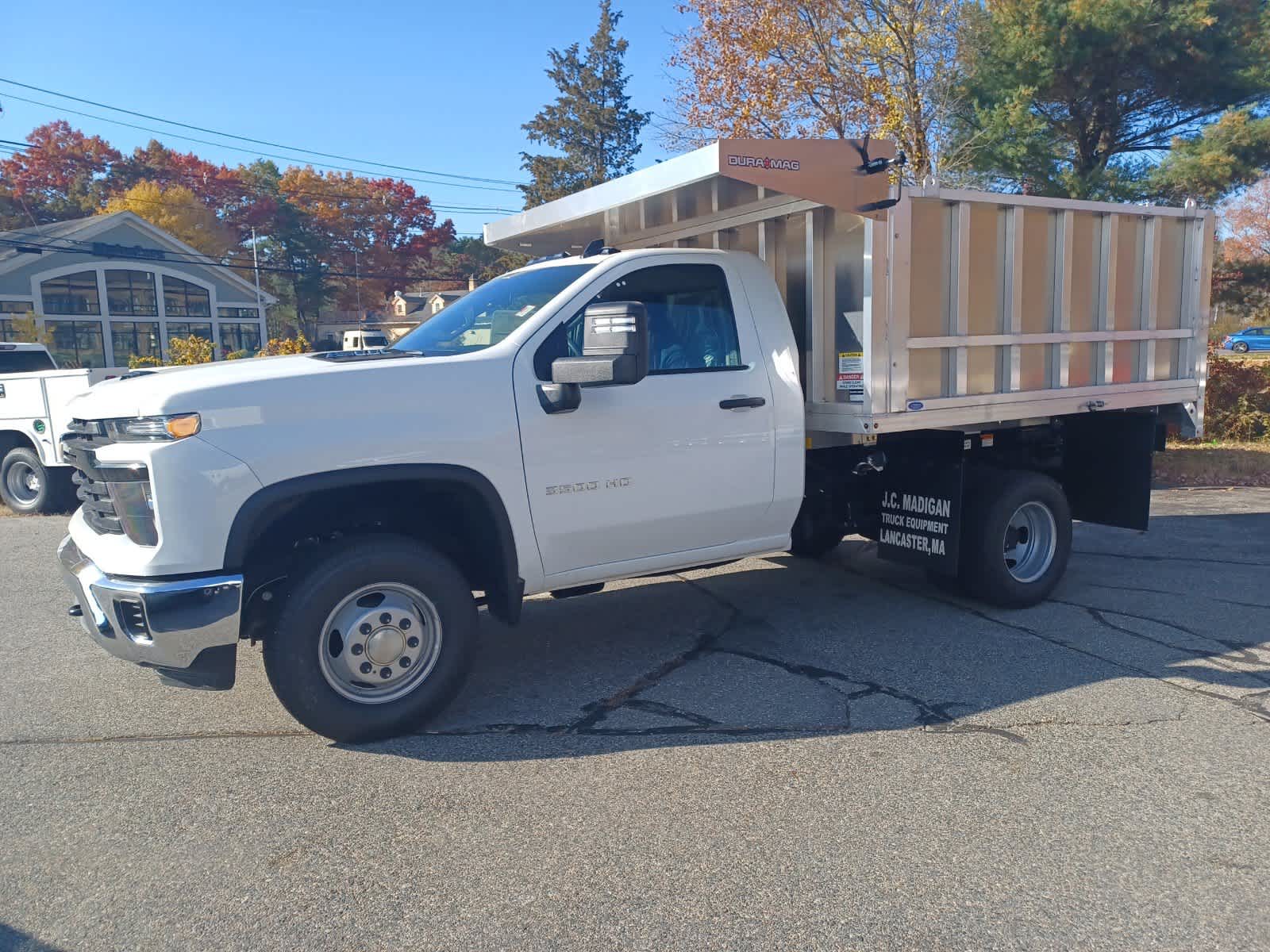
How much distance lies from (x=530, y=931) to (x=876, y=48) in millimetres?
13526

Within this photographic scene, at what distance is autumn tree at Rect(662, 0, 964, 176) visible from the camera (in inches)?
545

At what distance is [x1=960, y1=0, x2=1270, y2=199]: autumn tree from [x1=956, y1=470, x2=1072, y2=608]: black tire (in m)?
9.70

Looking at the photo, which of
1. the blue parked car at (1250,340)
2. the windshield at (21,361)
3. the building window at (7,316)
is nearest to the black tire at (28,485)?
the windshield at (21,361)

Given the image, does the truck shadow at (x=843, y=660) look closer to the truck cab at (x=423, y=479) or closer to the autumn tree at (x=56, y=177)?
the truck cab at (x=423, y=479)

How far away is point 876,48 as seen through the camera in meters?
13.8

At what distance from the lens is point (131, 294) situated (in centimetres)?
3797

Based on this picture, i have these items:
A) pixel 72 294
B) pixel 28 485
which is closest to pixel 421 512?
pixel 28 485

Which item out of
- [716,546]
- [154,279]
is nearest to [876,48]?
[716,546]

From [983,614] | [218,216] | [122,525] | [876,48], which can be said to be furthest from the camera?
[218,216]

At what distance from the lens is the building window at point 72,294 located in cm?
3538

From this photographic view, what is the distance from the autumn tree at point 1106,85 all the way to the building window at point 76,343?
32.6m

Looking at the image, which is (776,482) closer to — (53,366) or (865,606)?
(865,606)

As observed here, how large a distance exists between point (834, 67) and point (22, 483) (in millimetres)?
11867

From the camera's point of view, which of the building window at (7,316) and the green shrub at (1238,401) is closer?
the green shrub at (1238,401)
